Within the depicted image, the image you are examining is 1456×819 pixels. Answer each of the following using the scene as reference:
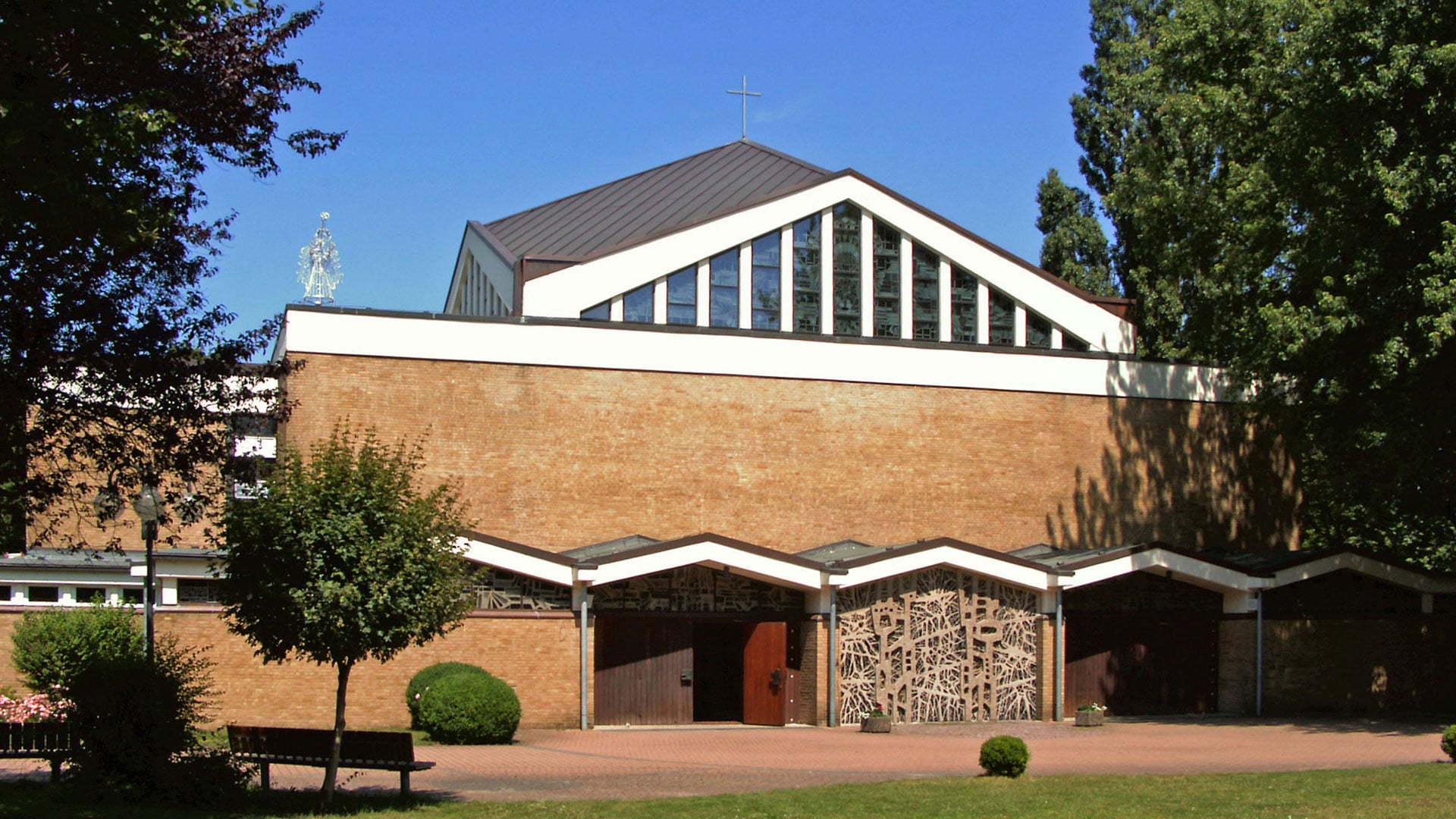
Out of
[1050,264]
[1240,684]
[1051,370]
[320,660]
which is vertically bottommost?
[1240,684]

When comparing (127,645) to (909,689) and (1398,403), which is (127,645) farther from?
(1398,403)

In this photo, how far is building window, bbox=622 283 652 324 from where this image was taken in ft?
108

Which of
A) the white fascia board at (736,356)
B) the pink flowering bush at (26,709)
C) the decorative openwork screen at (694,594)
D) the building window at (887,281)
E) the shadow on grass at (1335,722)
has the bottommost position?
the shadow on grass at (1335,722)

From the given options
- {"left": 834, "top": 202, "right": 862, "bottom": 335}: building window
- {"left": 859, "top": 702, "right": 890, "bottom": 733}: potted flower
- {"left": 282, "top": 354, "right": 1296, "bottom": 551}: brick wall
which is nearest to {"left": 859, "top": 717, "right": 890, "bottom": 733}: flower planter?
{"left": 859, "top": 702, "right": 890, "bottom": 733}: potted flower

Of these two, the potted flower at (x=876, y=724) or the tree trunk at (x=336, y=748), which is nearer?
the tree trunk at (x=336, y=748)

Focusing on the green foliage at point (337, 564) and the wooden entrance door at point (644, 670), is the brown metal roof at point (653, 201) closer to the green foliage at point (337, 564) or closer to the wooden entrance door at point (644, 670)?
the wooden entrance door at point (644, 670)

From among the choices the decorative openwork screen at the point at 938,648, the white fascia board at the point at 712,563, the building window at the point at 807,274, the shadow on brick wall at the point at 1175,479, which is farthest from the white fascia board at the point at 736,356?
the decorative openwork screen at the point at 938,648

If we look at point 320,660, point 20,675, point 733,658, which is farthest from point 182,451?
point 733,658

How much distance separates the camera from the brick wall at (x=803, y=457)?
29.9 meters

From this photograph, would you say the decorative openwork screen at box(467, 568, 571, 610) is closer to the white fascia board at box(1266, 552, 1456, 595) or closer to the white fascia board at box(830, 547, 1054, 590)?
the white fascia board at box(830, 547, 1054, 590)

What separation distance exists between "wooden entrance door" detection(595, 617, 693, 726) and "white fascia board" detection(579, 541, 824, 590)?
1.39m

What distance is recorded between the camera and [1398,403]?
2638 cm

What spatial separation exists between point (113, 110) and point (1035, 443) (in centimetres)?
2569

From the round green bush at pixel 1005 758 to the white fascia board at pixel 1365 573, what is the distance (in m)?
15.7
